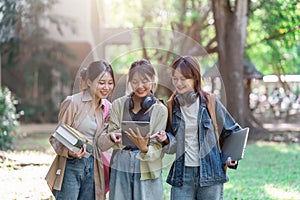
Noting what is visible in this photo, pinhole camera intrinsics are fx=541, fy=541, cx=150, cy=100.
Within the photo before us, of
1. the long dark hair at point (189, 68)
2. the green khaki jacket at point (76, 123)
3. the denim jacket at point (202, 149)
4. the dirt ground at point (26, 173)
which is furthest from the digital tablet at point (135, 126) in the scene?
the dirt ground at point (26, 173)

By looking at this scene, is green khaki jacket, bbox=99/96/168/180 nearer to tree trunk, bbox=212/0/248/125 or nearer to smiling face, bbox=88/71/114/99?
smiling face, bbox=88/71/114/99

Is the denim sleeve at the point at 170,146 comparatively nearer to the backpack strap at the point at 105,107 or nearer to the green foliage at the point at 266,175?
the backpack strap at the point at 105,107

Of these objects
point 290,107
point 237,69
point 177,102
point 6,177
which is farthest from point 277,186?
point 290,107

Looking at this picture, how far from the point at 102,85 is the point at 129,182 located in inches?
28.3

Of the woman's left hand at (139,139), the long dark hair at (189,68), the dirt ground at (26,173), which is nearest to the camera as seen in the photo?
the woman's left hand at (139,139)

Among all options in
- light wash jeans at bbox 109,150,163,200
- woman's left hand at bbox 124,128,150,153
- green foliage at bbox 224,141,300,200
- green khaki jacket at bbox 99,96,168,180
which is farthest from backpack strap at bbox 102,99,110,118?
green foliage at bbox 224,141,300,200

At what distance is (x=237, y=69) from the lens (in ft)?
47.8

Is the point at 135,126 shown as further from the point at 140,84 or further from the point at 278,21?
the point at 278,21

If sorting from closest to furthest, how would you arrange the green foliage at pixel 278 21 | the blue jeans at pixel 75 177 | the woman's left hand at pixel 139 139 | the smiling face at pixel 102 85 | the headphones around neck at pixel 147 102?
the woman's left hand at pixel 139 139 → the headphones around neck at pixel 147 102 → the smiling face at pixel 102 85 → the blue jeans at pixel 75 177 → the green foliage at pixel 278 21

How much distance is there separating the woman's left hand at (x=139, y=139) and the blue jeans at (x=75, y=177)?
561mm

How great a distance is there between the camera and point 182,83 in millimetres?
3762

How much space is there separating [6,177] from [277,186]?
369 cm

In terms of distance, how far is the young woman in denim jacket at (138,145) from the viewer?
3625 mm

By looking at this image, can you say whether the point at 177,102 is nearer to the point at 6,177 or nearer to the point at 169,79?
the point at 169,79
